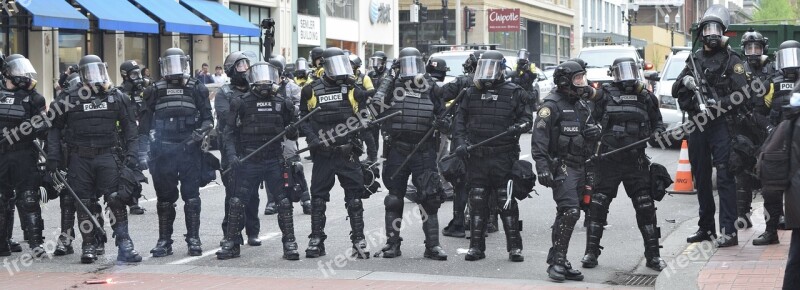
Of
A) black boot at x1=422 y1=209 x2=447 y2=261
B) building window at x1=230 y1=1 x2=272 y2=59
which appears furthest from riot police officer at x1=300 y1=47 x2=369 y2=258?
building window at x1=230 y1=1 x2=272 y2=59

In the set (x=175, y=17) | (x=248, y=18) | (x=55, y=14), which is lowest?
(x=55, y=14)

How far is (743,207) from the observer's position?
38.5ft

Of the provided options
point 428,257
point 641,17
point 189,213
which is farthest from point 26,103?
point 641,17

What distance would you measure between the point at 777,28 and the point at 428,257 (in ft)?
40.9

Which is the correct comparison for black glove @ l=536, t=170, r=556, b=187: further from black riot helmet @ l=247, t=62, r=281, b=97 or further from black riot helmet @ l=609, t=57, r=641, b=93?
black riot helmet @ l=247, t=62, r=281, b=97

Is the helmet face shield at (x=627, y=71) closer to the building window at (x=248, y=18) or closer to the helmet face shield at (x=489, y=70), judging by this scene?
the helmet face shield at (x=489, y=70)

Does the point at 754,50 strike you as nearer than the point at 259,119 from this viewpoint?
No

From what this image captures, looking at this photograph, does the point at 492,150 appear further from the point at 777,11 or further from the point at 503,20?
the point at 777,11

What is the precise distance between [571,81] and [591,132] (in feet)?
1.37

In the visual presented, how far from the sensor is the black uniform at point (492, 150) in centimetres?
1027

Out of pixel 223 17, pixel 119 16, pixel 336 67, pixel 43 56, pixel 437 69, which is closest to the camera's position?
pixel 336 67

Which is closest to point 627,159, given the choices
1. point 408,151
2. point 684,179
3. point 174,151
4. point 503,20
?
point 408,151

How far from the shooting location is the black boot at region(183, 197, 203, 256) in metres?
10.9

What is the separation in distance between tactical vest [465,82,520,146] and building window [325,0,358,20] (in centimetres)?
3392
